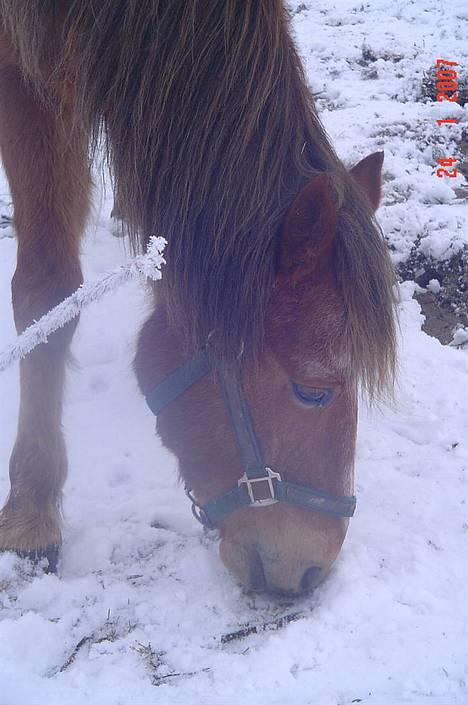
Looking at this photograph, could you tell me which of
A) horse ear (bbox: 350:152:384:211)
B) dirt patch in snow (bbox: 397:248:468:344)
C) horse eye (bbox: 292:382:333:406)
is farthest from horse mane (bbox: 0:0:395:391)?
dirt patch in snow (bbox: 397:248:468:344)

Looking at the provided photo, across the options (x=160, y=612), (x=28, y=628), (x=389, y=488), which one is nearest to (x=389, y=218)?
(x=389, y=488)

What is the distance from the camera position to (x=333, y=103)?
5.89 meters

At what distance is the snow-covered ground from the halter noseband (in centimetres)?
34

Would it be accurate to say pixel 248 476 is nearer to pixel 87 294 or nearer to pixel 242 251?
pixel 242 251

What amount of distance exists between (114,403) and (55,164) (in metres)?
1.23

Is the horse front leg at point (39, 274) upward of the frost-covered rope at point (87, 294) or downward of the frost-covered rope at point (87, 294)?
downward

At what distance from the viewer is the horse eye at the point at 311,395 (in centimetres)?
180

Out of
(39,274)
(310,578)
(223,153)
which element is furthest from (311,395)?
(39,274)

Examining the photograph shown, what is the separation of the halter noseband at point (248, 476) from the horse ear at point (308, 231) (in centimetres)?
35

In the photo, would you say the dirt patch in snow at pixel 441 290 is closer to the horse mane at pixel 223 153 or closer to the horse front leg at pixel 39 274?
the horse mane at pixel 223 153

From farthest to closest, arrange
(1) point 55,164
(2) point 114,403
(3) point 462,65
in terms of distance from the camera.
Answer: (3) point 462,65 → (2) point 114,403 → (1) point 55,164

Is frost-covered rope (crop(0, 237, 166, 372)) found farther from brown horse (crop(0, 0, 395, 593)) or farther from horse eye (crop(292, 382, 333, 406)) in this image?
horse eye (crop(292, 382, 333, 406))

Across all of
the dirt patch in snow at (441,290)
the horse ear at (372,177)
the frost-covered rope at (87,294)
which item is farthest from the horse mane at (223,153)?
the dirt patch in snow at (441,290)

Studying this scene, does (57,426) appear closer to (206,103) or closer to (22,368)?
(22,368)
